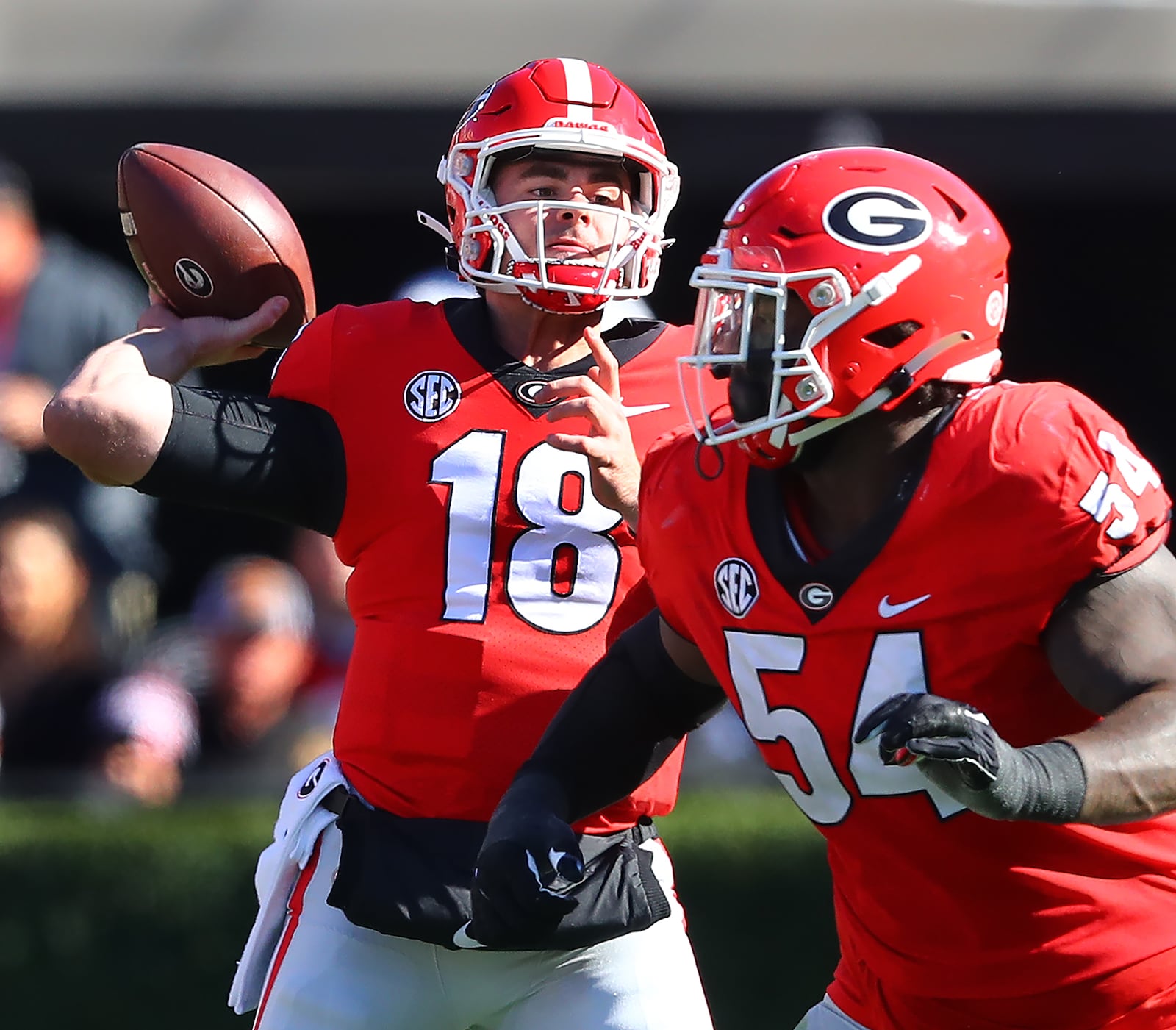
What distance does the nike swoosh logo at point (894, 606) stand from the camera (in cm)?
249

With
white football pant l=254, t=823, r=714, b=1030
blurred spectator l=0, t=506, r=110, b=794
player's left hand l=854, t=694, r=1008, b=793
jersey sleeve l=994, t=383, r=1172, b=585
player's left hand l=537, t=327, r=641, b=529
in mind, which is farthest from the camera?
blurred spectator l=0, t=506, r=110, b=794

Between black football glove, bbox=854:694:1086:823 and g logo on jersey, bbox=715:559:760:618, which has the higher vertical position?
black football glove, bbox=854:694:1086:823

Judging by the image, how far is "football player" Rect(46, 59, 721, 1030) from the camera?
10.5 feet

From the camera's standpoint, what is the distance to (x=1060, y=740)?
226cm

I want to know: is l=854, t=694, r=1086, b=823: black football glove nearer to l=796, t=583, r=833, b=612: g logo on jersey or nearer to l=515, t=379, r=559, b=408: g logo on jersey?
l=796, t=583, r=833, b=612: g logo on jersey

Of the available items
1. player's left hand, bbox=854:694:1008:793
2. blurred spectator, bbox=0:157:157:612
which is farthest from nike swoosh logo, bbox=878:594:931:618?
blurred spectator, bbox=0:157:157:612

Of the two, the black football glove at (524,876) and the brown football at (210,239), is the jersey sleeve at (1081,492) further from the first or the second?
the brown football at (210,239)

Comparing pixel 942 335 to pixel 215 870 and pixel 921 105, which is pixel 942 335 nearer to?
pixel 215 870

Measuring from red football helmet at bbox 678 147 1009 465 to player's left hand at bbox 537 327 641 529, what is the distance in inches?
14.8

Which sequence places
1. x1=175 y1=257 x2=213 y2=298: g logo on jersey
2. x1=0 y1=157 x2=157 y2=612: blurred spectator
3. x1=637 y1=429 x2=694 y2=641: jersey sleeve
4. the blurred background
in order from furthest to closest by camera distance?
x1=0 y1=157 x2=157 y2=612: blurred spectator → the blurred background → x1=175 y1=257 x2=213 y2=298: g logo on jersey → x1=637 y1=429 x2=694 y2=641: jersey sleeve

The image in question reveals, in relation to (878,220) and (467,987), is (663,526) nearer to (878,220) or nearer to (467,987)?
(878,220)

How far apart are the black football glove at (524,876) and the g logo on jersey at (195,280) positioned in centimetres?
132

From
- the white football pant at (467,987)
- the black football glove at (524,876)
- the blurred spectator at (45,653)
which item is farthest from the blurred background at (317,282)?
the black football glove at (524,876)

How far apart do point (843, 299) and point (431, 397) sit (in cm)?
92
